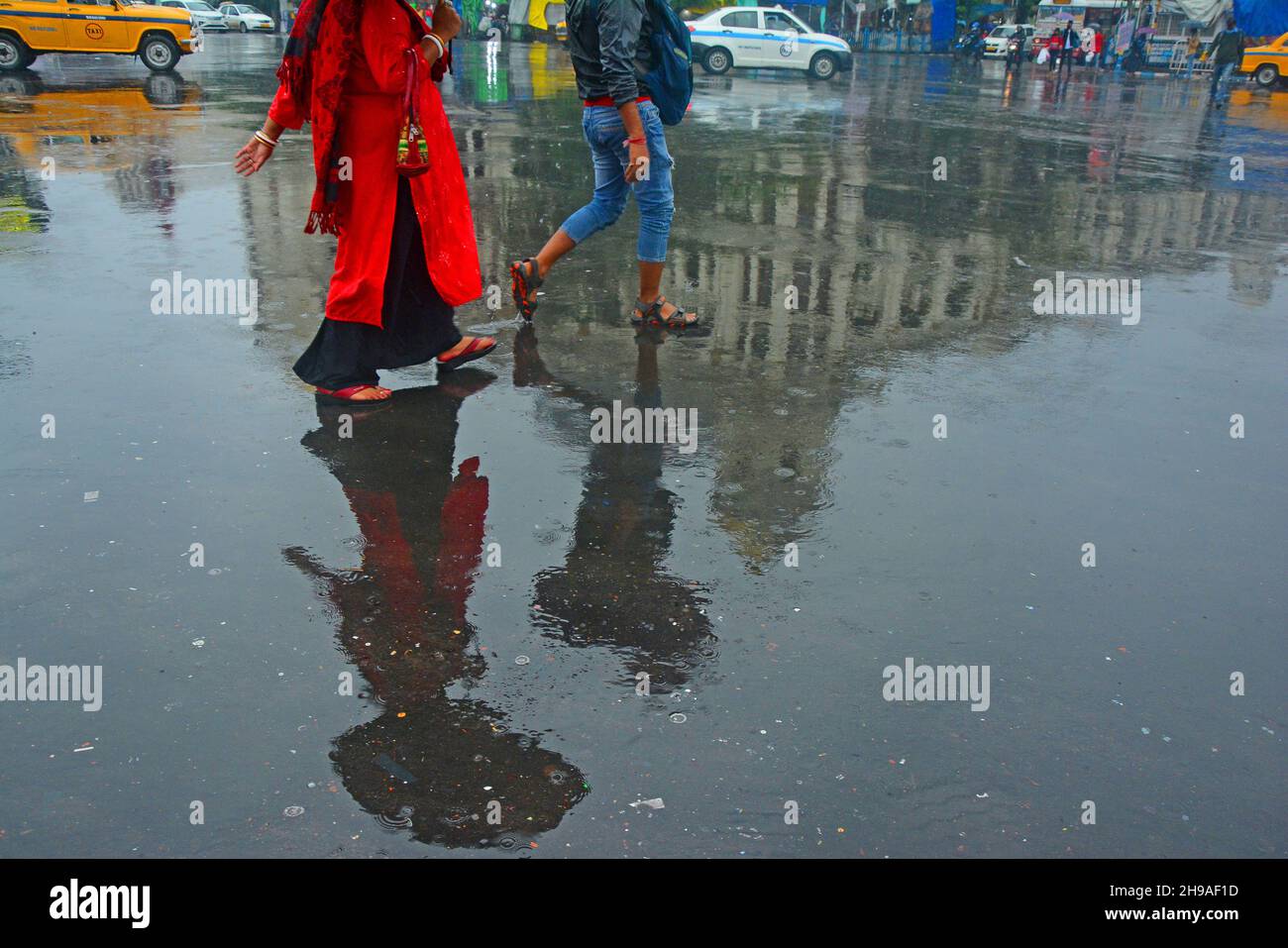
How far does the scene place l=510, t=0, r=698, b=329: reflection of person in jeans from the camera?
5516mm

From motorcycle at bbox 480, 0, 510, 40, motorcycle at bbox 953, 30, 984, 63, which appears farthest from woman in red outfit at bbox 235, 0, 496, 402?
motorcycle at bbox 480, 0, 510, 40

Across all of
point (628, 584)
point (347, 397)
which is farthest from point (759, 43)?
point (628, 584)

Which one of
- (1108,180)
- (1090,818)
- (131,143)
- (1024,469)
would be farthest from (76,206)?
(1108,180)

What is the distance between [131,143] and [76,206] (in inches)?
162

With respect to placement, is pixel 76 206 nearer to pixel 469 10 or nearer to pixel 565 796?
pixel 565 796

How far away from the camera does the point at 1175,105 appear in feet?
81.5

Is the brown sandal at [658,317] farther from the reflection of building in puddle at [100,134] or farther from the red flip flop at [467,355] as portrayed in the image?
the reflection of building in puddle at [100,134]

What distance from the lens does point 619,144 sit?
5.93 meters

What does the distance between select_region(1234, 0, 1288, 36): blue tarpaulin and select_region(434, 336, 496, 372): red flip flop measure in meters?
43.5

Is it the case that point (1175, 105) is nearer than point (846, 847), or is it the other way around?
point (846, 847)

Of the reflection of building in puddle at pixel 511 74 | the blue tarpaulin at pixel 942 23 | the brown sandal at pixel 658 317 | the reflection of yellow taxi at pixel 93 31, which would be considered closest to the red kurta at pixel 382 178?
the brown sandal at pixel 658 317

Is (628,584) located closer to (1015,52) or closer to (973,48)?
(1015,52)

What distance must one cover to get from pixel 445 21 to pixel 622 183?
144 centimetres

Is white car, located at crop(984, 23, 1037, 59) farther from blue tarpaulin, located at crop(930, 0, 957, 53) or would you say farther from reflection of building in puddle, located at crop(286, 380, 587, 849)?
reflection of building in puddle, located at crop(286, 380, 587, 849)
